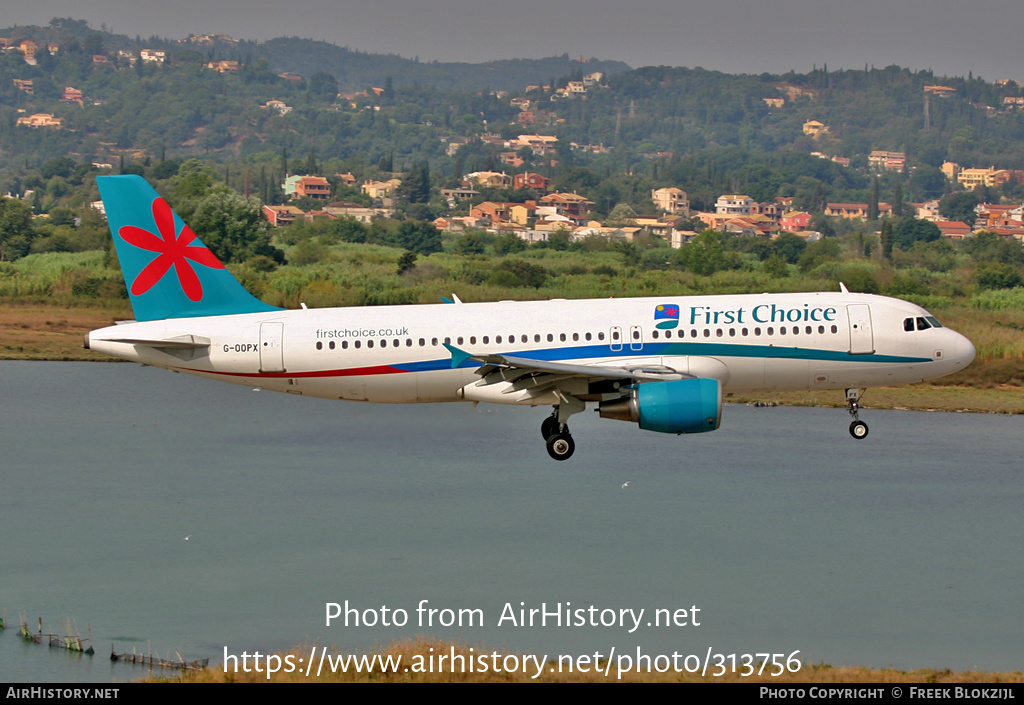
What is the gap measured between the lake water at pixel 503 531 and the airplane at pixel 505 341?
1176 cm

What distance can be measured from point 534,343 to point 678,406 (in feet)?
17.5

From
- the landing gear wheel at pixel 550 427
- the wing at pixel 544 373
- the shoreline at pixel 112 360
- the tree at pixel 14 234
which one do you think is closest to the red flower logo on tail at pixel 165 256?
the wing at pixel 544 373

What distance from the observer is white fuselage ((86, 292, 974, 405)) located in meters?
44.4

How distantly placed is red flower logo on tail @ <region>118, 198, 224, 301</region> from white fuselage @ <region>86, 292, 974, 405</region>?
1396 millimetres

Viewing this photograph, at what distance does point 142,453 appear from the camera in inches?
3137

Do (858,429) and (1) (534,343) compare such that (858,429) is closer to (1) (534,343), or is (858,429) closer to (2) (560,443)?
(2) (560,443)

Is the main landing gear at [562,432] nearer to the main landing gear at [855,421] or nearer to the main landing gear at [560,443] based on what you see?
the main landing gear at [560,443]

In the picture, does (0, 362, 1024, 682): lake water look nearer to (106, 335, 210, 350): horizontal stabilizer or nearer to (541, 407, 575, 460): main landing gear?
(541, 407, 575, 460): main landing gear

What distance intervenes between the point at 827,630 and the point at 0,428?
5444cm

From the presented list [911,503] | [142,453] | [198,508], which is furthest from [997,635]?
[142,453]

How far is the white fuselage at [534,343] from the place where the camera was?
146 feet

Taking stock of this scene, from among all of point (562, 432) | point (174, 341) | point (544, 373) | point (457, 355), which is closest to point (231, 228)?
point (174, 341)

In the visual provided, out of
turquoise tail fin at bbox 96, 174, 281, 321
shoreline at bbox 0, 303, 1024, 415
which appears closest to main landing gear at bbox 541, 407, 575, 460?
turquoise tail fin at bbox 96, 174, 281, 321
